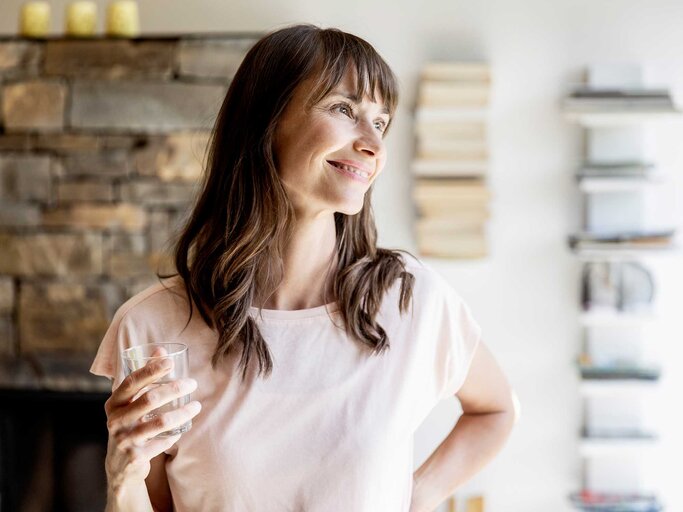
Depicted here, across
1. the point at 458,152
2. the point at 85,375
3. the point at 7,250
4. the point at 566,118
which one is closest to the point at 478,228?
the point at 458,152

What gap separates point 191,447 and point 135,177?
1.74 metres

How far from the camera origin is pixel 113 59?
2.82 metres

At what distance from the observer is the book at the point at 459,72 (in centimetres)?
290

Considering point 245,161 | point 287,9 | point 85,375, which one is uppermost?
point 287,9

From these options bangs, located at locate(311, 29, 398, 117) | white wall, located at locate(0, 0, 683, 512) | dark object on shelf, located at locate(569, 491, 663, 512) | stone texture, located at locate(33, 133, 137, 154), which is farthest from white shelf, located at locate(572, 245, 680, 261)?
bangs, located at locate(311, 29, 398, 117)

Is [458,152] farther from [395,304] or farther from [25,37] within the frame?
[395,304]

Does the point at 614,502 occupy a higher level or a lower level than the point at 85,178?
lower

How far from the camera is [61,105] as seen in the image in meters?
2.86

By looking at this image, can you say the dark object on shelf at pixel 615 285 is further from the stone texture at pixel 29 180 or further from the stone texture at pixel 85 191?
the stone texture at pixel 29 180

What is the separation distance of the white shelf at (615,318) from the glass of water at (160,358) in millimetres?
2045

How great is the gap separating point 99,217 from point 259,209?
5.51 feet

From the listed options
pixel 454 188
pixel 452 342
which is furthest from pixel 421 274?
pixel 454 188

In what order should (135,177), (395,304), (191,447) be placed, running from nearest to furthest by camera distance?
(191,447) → (395,304) → (135,177)

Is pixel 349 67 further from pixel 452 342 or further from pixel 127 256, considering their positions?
pixel 127 256
